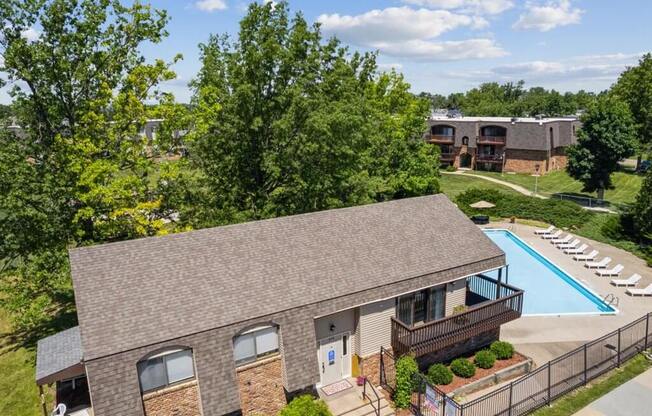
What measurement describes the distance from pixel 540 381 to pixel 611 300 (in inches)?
487

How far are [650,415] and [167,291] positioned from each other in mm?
17570

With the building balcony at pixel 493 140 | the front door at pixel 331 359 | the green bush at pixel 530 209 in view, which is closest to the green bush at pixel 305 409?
the front door at pixel 331 359

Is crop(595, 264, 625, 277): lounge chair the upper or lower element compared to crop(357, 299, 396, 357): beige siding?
lower

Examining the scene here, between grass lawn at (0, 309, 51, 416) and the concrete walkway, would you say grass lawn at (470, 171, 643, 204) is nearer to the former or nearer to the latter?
the concrete walkway

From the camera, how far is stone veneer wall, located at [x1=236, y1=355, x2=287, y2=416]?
14.8 metres

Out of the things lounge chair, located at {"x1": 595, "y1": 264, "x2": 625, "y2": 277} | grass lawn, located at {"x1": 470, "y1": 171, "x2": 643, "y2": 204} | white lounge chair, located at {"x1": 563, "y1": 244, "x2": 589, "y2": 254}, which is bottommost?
lounge chair, located at {"x1": 595, "y1": 264, "x2": 625, "y2": 277}

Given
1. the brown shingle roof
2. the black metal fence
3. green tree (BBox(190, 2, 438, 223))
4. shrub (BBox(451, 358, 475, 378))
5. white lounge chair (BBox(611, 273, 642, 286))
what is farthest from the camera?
white lounge chair (BBox(611, 273, 642, 286))

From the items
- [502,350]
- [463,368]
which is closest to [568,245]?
[502,350]

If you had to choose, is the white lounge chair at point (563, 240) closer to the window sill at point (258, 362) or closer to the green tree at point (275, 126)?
the green tree at point (275, 126)

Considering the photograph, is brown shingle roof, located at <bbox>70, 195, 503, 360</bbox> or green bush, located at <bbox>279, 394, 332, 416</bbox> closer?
brown shingle roof, located at <bbox>70, 195, 503, 360</bbox>

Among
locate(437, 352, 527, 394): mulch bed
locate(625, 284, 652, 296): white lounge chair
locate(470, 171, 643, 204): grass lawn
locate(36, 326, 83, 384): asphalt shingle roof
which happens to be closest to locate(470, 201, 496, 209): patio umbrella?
locate(625, 284, 652, 296): white lounge chair

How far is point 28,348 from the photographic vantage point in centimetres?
2172

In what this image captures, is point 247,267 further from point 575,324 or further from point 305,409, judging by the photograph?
point 575,324

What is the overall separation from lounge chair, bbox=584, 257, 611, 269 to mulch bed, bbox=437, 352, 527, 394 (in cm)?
1531
